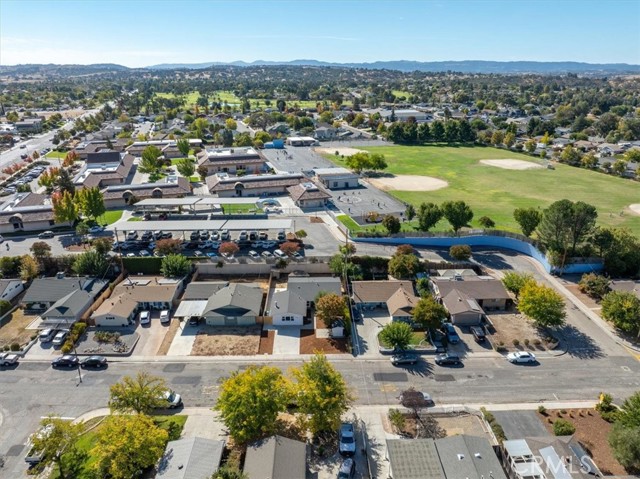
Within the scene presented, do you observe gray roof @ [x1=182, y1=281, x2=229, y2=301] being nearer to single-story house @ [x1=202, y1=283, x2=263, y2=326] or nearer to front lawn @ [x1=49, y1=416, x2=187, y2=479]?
single-story house @ [x1=202, y1=283, x2=263, y2=326]

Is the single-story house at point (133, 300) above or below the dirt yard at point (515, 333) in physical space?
above

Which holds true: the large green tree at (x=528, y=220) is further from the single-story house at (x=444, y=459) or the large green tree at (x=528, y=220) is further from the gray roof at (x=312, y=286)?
the single-story house at (x=444, y=459)

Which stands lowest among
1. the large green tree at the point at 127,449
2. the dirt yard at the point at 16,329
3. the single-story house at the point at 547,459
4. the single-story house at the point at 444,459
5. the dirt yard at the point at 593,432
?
the dirt yard at the point at 16,329

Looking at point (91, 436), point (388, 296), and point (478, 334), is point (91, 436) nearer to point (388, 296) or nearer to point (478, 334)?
point (388, 296)

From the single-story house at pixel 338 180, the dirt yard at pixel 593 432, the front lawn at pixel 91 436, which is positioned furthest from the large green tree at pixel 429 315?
the single-story house at pixel 338 180

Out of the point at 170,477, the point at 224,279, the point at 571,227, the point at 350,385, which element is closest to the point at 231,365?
the point at 350,385

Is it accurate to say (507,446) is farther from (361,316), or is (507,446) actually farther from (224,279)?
(224,279)
